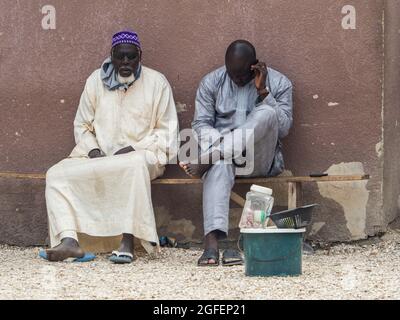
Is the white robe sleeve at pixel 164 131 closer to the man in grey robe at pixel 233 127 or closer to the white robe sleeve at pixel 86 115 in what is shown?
the man in grey robe at pixel 233 127

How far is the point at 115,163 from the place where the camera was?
725cm

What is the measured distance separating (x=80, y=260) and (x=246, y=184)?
142cm

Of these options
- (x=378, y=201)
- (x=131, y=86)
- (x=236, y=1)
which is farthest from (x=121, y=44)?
(x=378, y=201)

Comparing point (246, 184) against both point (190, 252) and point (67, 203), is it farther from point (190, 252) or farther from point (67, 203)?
point (67, 203)

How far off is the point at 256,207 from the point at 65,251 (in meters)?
1.32

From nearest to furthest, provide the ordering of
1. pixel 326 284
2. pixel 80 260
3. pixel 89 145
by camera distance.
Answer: pixel 326 284 < pixel 80 260 < pixel 89 145

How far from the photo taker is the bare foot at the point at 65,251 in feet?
23.1

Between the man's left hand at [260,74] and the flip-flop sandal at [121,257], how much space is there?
4.84 feet

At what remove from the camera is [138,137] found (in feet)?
25.1

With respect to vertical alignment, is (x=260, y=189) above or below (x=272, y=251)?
above

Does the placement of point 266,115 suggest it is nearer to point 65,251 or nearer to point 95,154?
point 95,154

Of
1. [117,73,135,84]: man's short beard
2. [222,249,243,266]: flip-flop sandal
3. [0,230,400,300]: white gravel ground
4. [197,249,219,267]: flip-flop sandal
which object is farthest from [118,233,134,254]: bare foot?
[117,73,135,84]: man's short beard

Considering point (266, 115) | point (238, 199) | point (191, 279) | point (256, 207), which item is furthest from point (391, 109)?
point (191, 279)

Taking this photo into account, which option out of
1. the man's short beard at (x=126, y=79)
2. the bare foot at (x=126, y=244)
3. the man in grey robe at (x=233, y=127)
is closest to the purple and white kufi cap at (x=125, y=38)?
the man's short beard at (x=126, y=79)
